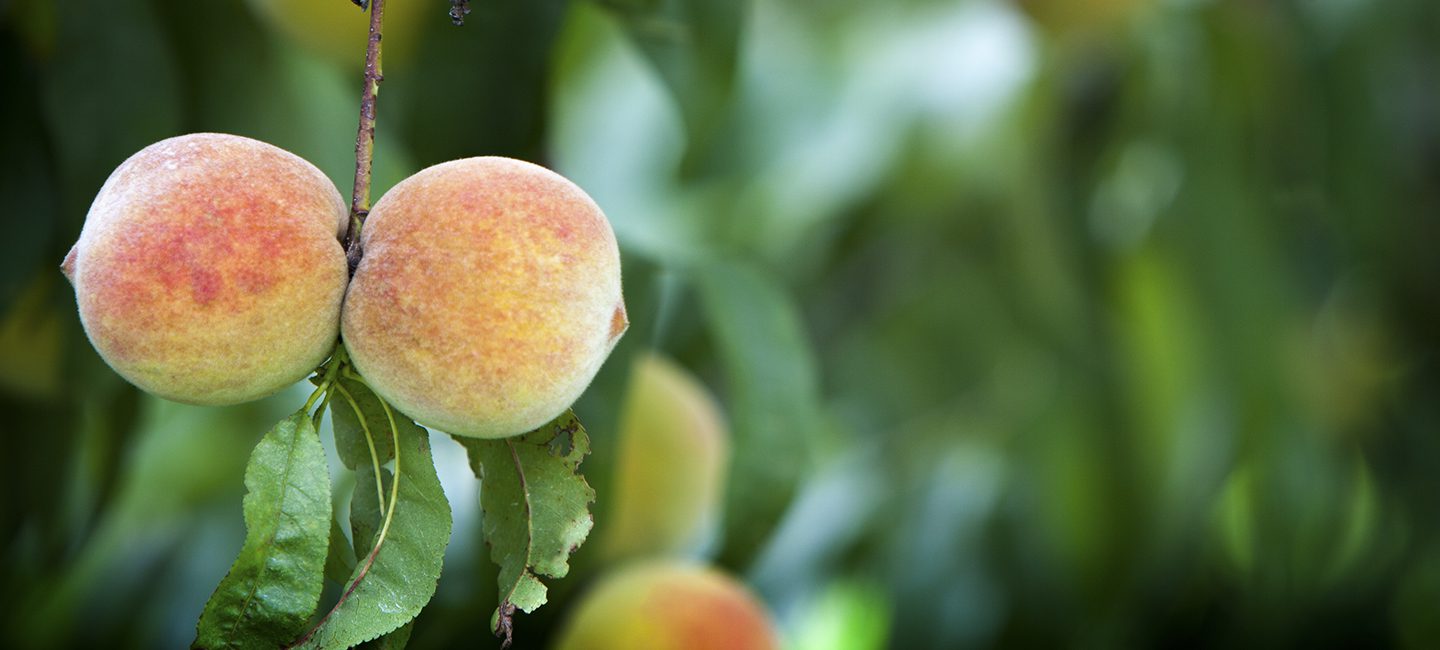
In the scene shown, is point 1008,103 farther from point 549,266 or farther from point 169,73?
point 549,266

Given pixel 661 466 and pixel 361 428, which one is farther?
pixel 661 466

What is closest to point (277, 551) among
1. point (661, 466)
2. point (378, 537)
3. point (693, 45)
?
point (378, 537)

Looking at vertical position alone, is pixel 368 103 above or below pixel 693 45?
above

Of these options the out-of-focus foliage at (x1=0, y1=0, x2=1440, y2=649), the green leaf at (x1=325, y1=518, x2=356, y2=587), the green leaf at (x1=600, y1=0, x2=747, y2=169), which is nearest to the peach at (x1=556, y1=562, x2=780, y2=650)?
the out-of-focus foliage at (x1=0, y1=0, x2=1440, y2=649)

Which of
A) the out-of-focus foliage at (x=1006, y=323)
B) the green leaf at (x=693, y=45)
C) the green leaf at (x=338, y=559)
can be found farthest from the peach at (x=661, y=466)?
the green leaf at (x=338, y=559)

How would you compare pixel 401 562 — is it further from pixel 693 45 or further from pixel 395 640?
pixel 693 45

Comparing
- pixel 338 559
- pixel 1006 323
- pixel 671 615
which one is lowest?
pixel 1006 323

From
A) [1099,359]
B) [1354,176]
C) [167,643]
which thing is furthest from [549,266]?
[1354,176]
